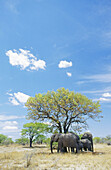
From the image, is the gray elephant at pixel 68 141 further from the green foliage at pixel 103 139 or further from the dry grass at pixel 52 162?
the green foliage at pixel 103 139

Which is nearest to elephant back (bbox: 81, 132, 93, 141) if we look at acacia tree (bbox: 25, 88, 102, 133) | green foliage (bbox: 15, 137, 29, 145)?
acacia tree (bbox: 25, 88, 102, 133)

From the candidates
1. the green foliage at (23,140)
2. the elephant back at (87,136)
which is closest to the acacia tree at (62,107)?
the elephant back at (87,136)

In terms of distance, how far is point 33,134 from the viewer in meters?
46.4

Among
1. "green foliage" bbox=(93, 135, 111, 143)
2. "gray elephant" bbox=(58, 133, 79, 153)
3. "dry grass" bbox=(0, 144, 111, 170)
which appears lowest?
"green foliage" bbox=(93, 135, 111, 143)

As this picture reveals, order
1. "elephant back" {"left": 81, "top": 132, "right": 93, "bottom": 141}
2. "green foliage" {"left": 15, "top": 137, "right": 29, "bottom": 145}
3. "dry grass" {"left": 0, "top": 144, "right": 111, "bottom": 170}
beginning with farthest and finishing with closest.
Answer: "green foliage" {"left": 15, "top": 137, "right": 29, "bottom": 145}, "elephant back" {"left": 81, "top": 132, "right": 93, "bottom": 141}, "dry grass" {"left": 0, "top": 144, "right": 111, "bottom": 170}

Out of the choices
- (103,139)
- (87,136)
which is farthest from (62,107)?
(103,139)

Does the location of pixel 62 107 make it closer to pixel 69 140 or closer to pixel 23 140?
pixel 69 140

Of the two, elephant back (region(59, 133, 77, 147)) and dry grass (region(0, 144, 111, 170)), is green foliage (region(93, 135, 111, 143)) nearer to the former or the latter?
elephant back (region(59, 133, 77, 147))

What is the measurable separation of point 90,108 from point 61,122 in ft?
17.6

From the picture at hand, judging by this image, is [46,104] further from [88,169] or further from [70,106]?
[88,169]

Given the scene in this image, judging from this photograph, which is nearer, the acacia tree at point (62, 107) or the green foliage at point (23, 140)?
the acacia tree at point (62, 107)

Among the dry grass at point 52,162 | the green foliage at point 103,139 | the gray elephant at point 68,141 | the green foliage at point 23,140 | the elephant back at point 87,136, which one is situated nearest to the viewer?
the dry grass at point 52,162

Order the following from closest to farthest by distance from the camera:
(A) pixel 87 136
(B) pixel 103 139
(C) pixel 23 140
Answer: (A) pixel 87 136 → (C) pixel 23 140 → (B) pixel 103 139

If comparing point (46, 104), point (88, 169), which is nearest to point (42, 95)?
point (46, 104)
